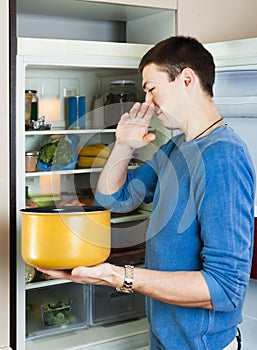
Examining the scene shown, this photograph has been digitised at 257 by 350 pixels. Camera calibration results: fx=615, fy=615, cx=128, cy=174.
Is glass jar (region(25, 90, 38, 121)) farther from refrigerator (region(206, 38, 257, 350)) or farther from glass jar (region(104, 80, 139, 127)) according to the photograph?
refrigerator (region(206, 38, 257, 350))

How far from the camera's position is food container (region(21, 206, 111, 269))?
130 cm

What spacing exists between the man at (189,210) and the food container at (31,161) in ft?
1.40

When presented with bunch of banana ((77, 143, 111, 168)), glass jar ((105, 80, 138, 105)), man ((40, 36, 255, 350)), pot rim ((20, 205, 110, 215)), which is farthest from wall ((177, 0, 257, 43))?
pot rim ((20, 205, 110, 215))

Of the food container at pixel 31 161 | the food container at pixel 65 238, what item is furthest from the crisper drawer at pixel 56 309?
the food container at pixel 65 238

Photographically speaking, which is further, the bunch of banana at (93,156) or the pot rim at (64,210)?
the bunch of banana at (93,156)

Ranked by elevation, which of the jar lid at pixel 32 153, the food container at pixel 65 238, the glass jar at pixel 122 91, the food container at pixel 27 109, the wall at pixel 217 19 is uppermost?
the wall at pixel 217 19

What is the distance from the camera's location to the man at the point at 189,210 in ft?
4.32

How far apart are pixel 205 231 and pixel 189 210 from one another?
77mm

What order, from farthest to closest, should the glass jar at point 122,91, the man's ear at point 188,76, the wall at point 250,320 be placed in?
the glass jar at point 122,91 < the wall at point 250,320 < the man's ear at point 188,76

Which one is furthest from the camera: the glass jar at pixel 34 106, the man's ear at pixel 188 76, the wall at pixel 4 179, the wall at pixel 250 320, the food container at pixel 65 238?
the glass jar at pixel 34 106

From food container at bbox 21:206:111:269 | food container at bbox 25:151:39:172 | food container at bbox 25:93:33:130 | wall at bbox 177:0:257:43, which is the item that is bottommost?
food container at bbox 21:206:111:269

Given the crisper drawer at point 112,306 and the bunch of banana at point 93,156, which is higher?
the bunch of banana at point 93,156

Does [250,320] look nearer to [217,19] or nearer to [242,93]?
[242,93]

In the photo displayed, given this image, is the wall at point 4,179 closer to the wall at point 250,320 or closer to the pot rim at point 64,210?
the pot rim at point 64,210
